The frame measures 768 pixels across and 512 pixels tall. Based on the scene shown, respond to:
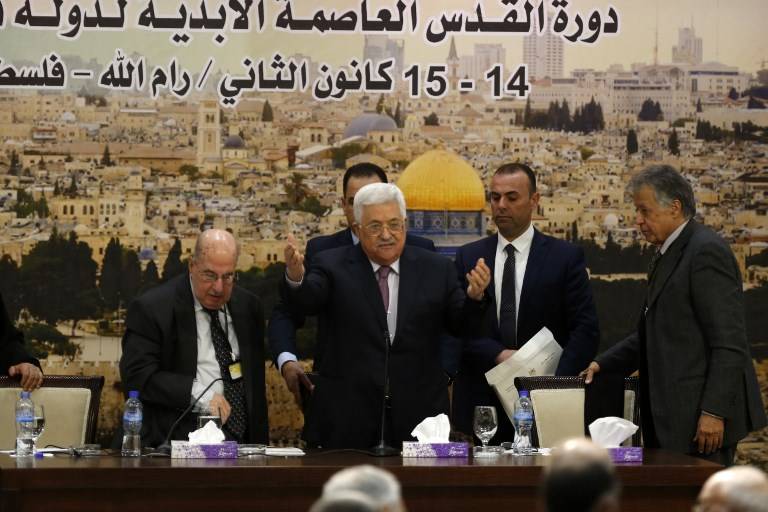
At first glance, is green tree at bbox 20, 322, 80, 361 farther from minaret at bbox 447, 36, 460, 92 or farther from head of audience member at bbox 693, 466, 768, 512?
head of audience member at bbox 693, 466, 768, 512

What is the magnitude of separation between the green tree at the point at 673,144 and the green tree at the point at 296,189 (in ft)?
6.68

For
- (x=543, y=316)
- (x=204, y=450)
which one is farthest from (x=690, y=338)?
(x=204, y=450)

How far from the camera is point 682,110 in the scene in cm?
766

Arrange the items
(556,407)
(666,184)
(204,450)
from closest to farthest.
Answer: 1. (204,450)
2. (666,184)
3. (556,407)

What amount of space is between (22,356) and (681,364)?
2.60 m

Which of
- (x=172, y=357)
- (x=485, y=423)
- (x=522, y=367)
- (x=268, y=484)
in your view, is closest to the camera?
(x=268, y=484)

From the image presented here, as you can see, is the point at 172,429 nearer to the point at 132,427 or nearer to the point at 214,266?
the point at 132,427

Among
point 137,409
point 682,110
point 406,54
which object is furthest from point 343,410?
point 682,110

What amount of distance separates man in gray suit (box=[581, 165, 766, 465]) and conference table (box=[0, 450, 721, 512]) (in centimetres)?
76

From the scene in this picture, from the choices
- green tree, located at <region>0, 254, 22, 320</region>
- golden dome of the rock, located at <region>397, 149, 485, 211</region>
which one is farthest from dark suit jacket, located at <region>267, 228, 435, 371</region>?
green tree, located at <region>0, 254, 22, 320</region>

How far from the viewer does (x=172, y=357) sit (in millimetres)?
5289

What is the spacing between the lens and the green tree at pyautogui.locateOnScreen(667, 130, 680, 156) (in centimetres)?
759

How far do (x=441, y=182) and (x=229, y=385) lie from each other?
2466 millimetres

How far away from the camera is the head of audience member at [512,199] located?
5965 millimetres
